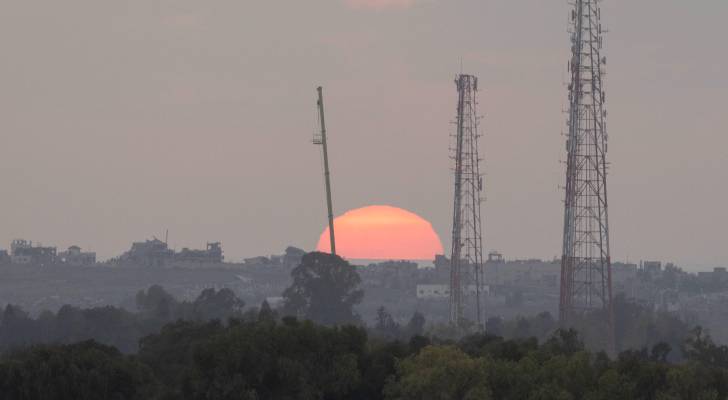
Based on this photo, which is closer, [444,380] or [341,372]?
[444,380]

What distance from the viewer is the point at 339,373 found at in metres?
94.6

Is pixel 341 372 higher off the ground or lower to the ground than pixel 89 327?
lower

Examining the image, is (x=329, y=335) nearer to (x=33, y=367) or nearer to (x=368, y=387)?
(x=368, y=387)

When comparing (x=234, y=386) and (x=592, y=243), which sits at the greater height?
(x=592, y=243)

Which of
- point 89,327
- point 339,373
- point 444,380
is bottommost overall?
point 444,380

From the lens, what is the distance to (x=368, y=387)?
96.8 m

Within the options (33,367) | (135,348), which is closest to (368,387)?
(33,367)

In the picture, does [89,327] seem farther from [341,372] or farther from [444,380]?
[444,380]

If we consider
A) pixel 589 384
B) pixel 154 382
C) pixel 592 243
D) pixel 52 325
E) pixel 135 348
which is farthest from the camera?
pixel 52 325

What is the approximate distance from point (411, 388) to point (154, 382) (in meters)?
13.2

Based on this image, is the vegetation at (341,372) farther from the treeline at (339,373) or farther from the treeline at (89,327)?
the treeline at (89,327)

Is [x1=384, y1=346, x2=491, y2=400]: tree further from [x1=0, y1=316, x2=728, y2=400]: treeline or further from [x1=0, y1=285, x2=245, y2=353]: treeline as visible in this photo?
[x1=0, y1=285, x2=245, y2=353]: treeline

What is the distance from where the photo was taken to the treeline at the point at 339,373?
87.6 metres

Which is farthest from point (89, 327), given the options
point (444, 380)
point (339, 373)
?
point (444, 380)
